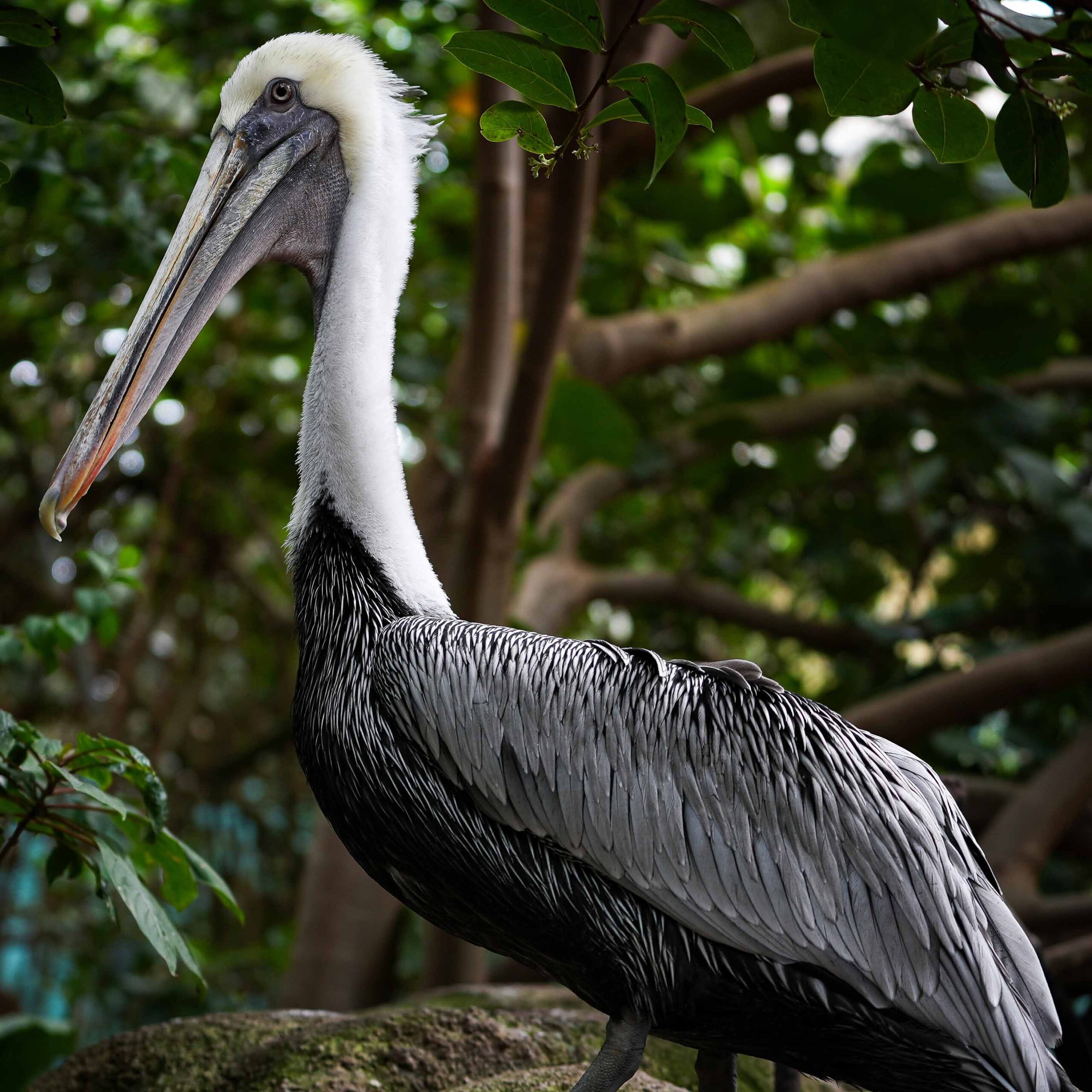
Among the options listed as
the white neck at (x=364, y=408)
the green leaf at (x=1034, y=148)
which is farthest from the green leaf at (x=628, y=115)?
the white neck at (x=364, y=408)

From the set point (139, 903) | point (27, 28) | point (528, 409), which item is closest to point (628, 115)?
point (27, 28)

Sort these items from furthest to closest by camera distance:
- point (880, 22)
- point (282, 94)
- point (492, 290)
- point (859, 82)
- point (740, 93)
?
point (740, 93)
point (492, 290)
point (282, 94)
point (859, 82)
point (880, 22)

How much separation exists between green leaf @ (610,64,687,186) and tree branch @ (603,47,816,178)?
2975 mm

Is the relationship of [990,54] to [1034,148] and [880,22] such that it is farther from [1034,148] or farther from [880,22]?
[880,22]

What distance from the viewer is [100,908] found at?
730cm

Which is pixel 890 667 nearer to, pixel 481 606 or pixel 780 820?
pixel 481 606

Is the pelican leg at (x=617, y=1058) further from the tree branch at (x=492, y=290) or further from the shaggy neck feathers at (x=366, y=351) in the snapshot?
the tree branch at (x=492, y=290)

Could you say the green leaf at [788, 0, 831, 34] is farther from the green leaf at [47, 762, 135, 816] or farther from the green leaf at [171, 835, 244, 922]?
the green leaf at [171, 835, 244, 922]

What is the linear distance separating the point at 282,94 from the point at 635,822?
6.33ft

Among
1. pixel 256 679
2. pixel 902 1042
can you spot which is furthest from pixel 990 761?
pixel 256 679

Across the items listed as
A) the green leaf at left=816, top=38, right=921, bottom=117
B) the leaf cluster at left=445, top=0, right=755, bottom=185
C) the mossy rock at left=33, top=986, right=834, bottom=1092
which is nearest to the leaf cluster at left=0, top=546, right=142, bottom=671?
the mossy rock at left=33, top=986, right=834, bottom=1092

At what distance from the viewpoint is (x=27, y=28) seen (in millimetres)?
1974

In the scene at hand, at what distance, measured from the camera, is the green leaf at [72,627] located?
9.61 feet

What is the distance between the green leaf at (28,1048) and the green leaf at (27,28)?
3.62 m
